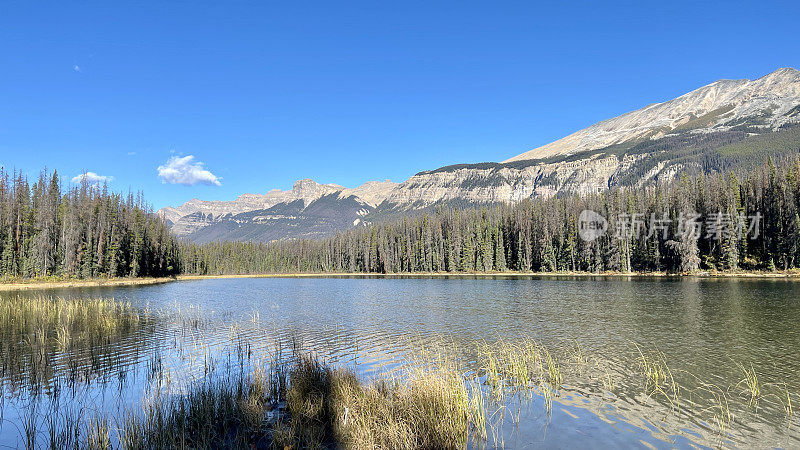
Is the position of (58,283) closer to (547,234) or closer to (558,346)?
(558,346)

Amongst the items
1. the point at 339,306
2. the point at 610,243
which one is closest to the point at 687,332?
the point at 339,306

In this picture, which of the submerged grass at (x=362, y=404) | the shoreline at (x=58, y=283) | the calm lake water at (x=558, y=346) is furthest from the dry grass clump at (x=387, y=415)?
the shoreline at (x=58, y=283)

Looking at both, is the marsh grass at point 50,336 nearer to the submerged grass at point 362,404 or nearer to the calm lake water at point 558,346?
the submerged grass at point 362,404

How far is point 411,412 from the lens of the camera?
927 cm

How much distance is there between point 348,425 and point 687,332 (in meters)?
23.5

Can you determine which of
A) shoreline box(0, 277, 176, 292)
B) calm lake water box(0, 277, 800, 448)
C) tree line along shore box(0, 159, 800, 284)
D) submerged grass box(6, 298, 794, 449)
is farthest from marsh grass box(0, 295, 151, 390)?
tree line along shore box(0, 159, 800, 284)

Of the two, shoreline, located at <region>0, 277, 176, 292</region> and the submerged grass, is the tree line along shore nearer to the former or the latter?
shoreline, located at <region>0, 277, 176, 292</region>

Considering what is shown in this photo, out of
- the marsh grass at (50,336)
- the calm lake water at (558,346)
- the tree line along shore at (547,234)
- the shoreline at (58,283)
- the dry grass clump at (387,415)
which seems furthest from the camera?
the tree line along shore at (547,234)

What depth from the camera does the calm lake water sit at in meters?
10.7

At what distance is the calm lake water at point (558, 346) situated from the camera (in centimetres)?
1069

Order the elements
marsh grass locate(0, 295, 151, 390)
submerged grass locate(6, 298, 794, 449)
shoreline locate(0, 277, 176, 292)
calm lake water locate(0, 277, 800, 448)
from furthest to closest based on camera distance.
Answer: shoreline locate(0, 277, 176, 292)
marsh grass locate(0, 295, 151, 390)
calm lake water locate(0, 277, 800, 448)
submerged grass locate(6, 298, 794, 449)

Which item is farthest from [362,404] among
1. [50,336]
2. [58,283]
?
[58,283]

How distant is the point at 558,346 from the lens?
2058cm

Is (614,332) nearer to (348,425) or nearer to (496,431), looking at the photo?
(496,431)
